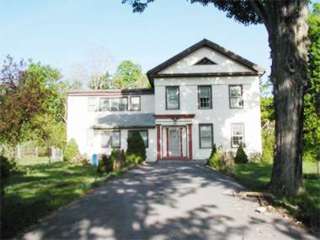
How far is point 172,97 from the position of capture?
32.1 metres

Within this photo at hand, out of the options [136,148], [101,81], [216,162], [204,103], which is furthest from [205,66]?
[101,81]

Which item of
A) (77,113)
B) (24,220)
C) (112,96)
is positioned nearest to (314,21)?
(112,96)

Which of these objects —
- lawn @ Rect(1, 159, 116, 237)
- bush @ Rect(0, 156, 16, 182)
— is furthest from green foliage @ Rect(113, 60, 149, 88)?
lawn @ Rect(1, 159, 116, 237)

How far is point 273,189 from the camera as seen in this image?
11.4m

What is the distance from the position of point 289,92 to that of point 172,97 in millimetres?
20957

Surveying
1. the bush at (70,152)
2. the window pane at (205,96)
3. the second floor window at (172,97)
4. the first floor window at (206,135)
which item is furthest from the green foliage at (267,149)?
the bush at (70,152)

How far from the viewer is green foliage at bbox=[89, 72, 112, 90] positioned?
71.0 meters

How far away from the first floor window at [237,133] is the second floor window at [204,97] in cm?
239

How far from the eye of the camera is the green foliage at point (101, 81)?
71000 millimetres

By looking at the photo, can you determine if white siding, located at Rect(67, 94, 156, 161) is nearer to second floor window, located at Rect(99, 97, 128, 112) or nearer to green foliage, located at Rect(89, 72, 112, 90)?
second floor window, located at Rect(99, 97, 128, 112)

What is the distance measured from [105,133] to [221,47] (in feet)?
37.4

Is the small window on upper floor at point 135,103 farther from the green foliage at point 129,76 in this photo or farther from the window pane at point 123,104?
the green foliage at point 129,76

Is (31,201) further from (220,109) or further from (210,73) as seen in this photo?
(210,73)

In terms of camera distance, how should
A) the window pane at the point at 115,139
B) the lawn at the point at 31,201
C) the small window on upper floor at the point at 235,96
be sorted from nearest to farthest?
the lawn at the point at 31,201, the small window on upper floor at the point at 235,96, the window pane at the point at 115,139
